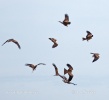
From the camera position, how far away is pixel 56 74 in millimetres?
49906

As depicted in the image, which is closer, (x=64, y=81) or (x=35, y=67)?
(x=64, y=81)

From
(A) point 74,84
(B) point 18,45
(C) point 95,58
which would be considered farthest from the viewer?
(C) point 95,58

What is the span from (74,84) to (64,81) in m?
7.34

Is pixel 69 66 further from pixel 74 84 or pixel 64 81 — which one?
pixel 74 84

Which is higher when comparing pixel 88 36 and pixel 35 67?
pixel 88 36

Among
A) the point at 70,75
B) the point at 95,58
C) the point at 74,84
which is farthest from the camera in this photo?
the point at 95,58

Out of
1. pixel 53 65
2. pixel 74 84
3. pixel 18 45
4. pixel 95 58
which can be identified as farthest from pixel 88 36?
pixel 74 84

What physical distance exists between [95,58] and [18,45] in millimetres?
13187

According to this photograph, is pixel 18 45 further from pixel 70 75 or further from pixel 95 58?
pixel 95 58

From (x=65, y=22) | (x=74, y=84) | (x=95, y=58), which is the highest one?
(x=65, y=22)

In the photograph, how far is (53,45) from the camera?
5447 centimetres

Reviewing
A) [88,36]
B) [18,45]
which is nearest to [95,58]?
[88,36]

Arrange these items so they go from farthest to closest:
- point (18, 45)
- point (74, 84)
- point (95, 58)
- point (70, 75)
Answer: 1. point (95, 58)
2. point (70, 75)
3. point (18, 45)
4. point (74, 84)

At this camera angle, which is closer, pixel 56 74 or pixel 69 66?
pixel 56 74
